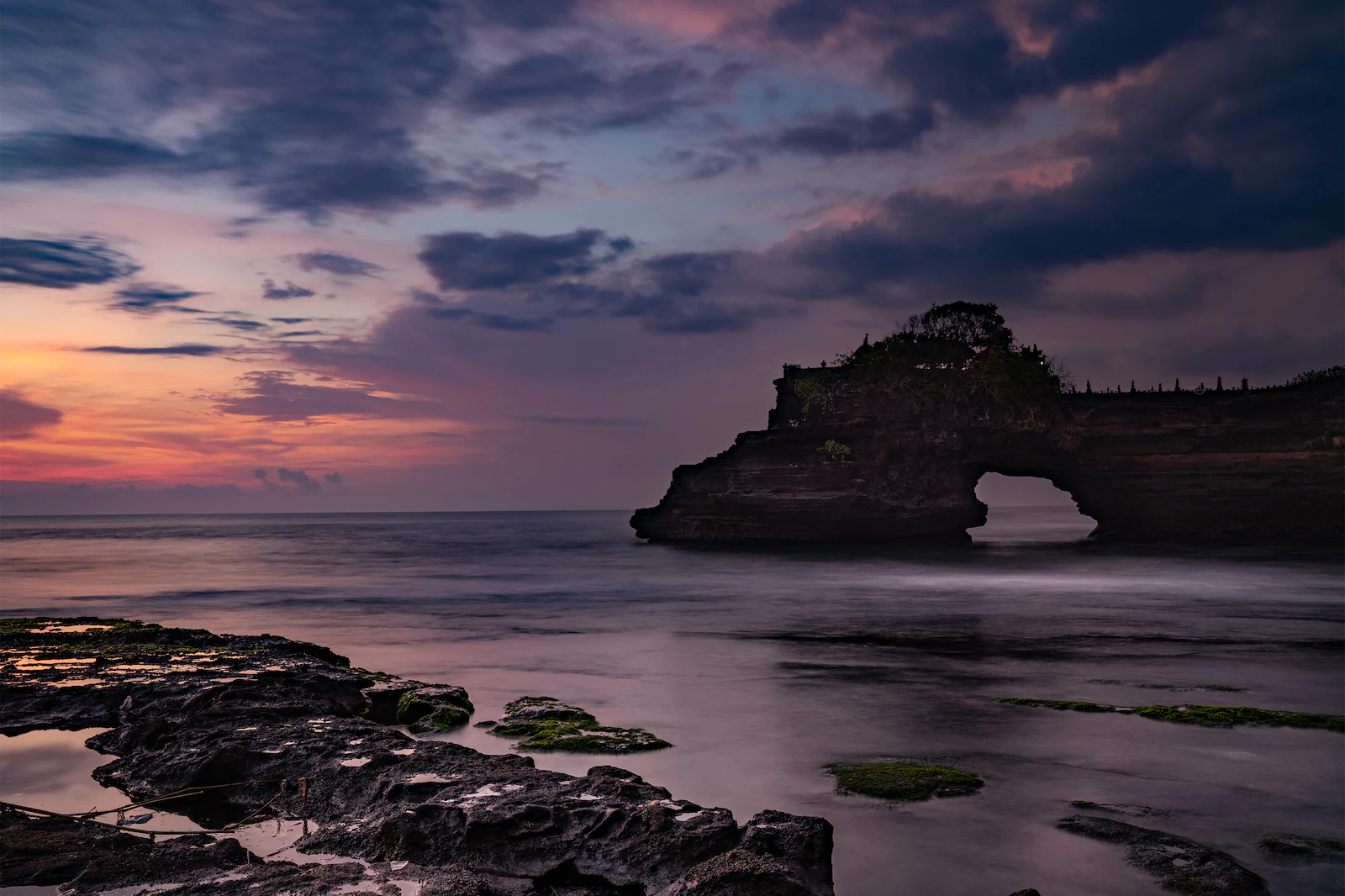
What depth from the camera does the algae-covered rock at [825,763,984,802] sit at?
294 inches

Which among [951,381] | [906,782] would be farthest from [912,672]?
[951,381]

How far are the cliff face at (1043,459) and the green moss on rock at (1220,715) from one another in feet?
128

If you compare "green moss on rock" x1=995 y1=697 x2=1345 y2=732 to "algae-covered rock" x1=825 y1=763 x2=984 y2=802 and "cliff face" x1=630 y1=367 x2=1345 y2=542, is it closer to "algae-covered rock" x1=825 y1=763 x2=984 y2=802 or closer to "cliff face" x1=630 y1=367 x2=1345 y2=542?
"algae-covered rock" x1=825 y1=763 x2=984 y2=802

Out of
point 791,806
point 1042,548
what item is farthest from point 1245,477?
point 791,806

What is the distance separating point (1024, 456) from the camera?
4988 cm

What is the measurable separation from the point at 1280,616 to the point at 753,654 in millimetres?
15444

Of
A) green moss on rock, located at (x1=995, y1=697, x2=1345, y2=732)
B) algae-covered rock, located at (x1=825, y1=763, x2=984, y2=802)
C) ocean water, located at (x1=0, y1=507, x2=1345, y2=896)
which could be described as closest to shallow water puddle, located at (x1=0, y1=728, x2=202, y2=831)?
ocean water, located at (x1=0, y1=507, x2=1345, y2=896)

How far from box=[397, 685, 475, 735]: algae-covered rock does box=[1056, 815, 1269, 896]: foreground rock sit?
6888 mm

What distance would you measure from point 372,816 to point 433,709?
14.8 feet

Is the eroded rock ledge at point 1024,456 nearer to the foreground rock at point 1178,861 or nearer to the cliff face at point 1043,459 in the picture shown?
the cliff face at point 1043,459

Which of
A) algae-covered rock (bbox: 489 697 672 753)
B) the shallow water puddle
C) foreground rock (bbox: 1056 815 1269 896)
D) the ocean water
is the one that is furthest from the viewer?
algae-covered rock (bbox: 489 697 672 753)

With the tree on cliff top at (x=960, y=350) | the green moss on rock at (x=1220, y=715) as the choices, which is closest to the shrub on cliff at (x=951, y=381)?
the tree on cliff top at (x=960, y=350)

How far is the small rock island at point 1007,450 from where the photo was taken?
46.6m

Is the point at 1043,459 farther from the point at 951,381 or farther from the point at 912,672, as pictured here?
the point at 912,672
